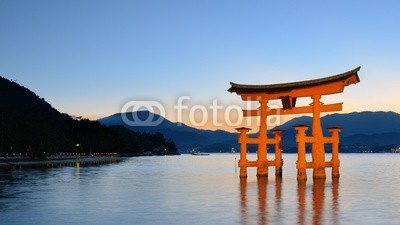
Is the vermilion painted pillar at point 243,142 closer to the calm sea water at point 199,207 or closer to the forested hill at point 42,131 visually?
the calm sea water at point 199,207

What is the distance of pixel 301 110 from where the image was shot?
38.3 meters

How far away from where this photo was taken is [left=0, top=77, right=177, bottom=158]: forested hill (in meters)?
86.6

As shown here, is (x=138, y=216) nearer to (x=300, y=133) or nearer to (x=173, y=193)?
(x=173, y=193)

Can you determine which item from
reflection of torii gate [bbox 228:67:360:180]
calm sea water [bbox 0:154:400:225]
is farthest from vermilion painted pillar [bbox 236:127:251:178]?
calm sea water [bbox 0:154:400:225]

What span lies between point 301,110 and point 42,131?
61.1 m

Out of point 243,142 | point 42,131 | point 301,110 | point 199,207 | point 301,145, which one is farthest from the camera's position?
point 42,131

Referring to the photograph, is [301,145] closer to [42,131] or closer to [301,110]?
[301,110]

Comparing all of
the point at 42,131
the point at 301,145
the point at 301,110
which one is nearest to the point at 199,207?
the point at 301,145

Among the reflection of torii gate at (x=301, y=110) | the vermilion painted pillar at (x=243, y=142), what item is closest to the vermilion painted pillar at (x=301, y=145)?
the reflection of torii gate at (x=301, y=110)

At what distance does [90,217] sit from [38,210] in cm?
296

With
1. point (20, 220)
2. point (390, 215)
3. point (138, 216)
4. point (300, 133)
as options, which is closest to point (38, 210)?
point (20, 220)

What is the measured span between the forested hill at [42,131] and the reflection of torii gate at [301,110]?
155ft

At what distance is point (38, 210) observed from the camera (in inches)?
779

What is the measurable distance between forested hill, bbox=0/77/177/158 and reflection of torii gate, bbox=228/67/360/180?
4723 centimetres
